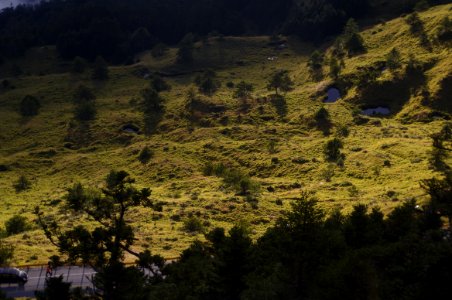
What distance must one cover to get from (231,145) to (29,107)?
75183 mm

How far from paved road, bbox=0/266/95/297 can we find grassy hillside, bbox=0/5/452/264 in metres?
4.72

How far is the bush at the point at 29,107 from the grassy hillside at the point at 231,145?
259cm

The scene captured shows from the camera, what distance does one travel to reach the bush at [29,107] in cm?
13900

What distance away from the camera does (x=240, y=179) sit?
78750 mm

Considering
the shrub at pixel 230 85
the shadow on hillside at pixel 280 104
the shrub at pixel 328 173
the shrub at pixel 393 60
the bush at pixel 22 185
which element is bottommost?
the bush at pixel 22 185

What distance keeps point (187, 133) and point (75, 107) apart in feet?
162

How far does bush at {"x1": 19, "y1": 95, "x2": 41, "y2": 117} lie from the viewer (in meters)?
139

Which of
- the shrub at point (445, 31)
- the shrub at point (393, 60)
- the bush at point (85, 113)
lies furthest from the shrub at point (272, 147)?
the shrub at point (445, 31)

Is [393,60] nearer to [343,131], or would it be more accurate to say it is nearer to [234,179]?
[343,131]

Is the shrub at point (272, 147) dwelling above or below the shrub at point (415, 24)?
below

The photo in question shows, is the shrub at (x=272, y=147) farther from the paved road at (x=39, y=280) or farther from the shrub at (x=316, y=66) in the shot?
the paved road at (x=39, y=280)

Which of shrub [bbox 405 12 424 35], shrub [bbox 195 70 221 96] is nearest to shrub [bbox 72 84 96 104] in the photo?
shrub [bbox 195 70 221 96]

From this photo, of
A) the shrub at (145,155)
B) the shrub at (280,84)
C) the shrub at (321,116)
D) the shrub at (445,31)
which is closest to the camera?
the shrub at (145,155)

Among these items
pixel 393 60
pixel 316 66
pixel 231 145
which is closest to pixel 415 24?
pixel 393 60
